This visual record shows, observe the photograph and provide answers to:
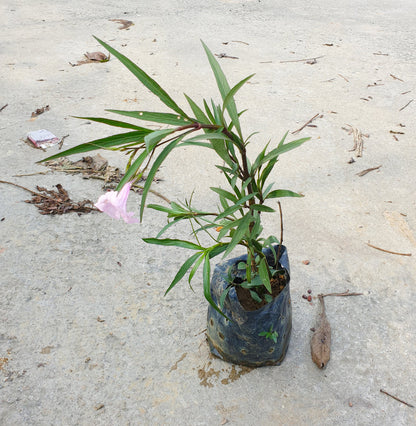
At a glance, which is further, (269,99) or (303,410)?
(269,99)

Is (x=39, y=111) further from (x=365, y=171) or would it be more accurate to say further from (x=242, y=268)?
(x=242, y=268)

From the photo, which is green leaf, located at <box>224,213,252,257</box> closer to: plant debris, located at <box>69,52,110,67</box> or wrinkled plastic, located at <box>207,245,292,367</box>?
wrinkled plastic, located at <box>207,245,292,367</box>

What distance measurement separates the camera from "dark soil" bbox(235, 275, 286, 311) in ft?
5.16

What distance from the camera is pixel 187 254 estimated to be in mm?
2180

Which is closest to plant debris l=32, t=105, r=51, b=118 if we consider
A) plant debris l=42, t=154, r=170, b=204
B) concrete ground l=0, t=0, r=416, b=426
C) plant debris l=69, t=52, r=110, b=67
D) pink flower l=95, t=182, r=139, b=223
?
concrete ground l=0, t=0, r=416, b=426

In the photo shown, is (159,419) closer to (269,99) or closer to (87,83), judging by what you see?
(269,99)

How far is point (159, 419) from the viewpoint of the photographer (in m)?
1.53

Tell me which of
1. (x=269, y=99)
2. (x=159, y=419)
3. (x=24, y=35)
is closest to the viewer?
(x=159, y=419)

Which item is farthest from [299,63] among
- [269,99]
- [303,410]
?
[303,410]

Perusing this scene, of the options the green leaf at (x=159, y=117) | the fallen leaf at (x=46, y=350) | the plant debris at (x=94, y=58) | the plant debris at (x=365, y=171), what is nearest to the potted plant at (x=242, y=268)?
the green leaf at (x=159, y=117)

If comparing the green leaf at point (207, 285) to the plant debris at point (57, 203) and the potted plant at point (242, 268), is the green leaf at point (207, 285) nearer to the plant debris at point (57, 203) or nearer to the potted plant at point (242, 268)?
the potted plant at point (242, 268)

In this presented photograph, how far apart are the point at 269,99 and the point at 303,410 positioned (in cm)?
251

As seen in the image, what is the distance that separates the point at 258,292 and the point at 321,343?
36 cm

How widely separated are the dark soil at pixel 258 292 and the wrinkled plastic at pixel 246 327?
0.10 feet
